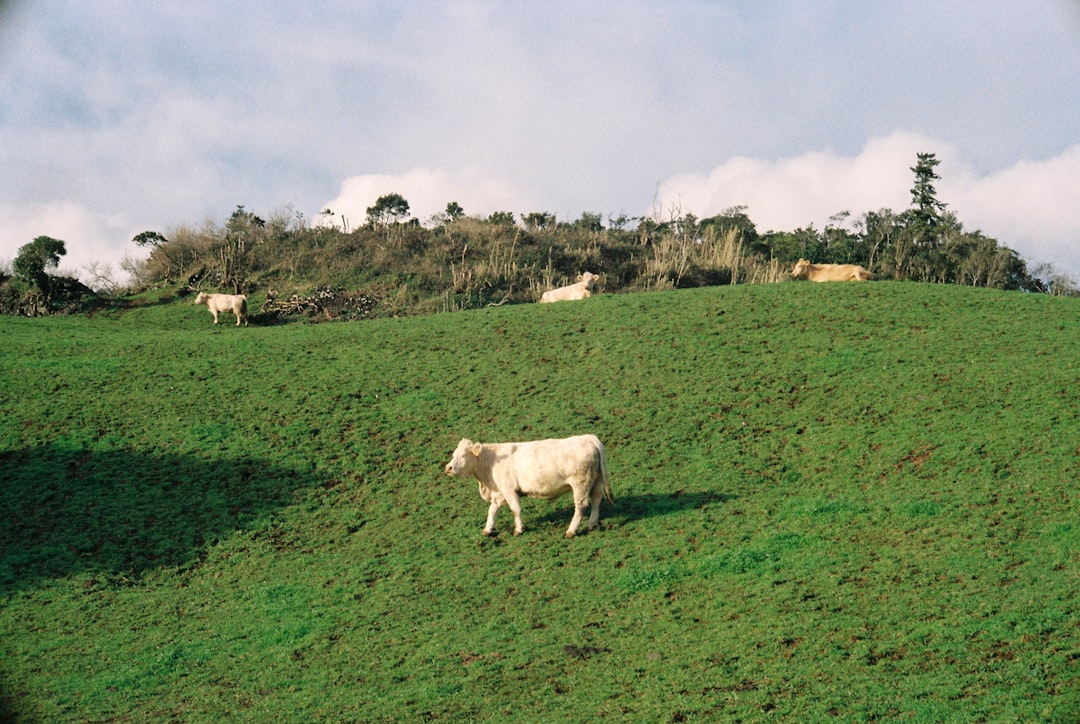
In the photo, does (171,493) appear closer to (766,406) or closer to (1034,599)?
(766,406)

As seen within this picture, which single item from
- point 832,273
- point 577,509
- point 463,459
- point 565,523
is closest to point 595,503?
point 577,509

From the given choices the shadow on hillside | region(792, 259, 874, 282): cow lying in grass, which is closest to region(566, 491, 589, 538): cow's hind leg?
the shadow on hillside

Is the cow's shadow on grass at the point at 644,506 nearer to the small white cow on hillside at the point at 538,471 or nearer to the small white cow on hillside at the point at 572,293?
the small white cow on hillside at the point at 538,471

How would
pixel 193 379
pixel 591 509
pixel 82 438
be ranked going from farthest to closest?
pixel 193 379 → pixel 82 438 → pixel 591 509

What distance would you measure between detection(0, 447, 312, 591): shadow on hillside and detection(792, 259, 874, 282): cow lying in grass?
2102 centimetres

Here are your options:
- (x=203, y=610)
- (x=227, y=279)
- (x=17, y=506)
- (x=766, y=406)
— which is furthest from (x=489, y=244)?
(x=203, y=610)

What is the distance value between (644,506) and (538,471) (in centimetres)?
223

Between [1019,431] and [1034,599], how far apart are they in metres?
7.21

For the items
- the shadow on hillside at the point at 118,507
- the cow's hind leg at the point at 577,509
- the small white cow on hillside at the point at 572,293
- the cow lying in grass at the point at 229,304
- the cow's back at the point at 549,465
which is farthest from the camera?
the cow lying in grass at the point at 229,304

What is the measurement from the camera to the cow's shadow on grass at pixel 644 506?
1512 centimetres

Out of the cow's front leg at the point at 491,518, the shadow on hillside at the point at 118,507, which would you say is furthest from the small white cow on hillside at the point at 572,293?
the cow's front leg at the point at 491,518

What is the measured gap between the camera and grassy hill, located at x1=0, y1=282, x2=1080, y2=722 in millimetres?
9891

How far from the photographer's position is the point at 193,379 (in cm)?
2344

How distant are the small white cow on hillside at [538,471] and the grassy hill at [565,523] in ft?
1.86
